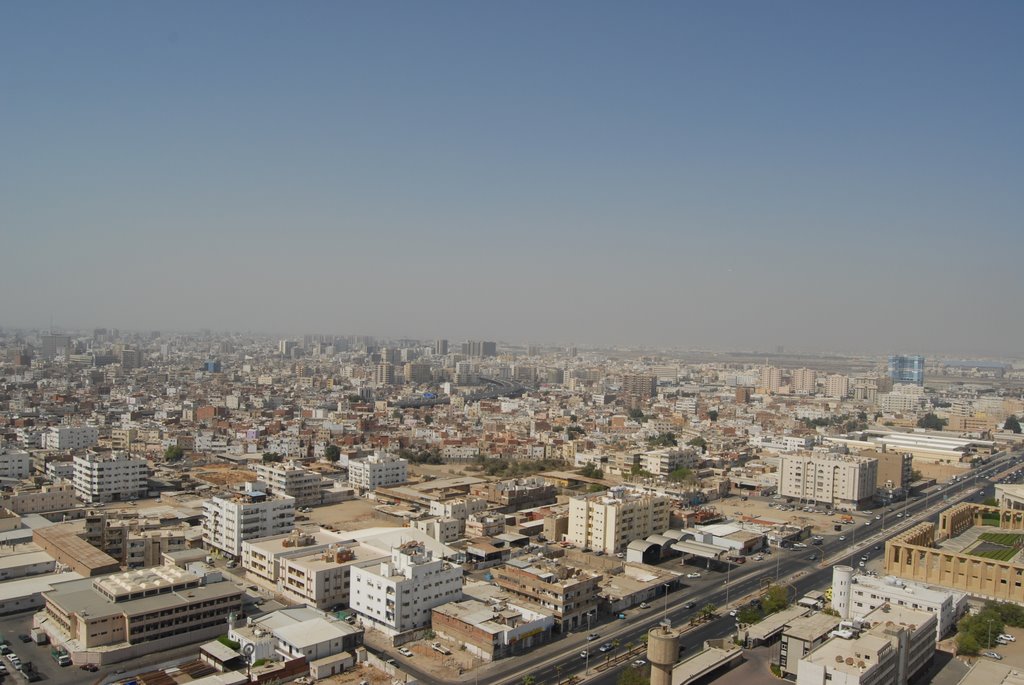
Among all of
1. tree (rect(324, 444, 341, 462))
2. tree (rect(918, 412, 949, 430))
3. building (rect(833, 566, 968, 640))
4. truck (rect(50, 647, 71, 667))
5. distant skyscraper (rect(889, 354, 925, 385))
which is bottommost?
tree (rect(324, 444, 341, 462))

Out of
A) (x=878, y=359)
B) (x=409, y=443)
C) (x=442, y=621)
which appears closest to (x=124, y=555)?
(x=442, y=621)

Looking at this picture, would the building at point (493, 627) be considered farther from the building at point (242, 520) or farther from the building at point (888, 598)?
the building at point (242, 520)

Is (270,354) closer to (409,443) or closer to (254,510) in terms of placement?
(409,443)

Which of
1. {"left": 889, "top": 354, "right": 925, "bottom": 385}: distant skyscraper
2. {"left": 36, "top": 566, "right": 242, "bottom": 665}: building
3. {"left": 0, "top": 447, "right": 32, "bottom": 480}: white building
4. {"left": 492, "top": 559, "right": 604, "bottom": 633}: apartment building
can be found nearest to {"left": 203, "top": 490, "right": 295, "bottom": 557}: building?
{"left": 36, "top": 566, "right": 242, "bottom": 665}: building

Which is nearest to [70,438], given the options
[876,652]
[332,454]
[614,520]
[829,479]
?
[332,454]

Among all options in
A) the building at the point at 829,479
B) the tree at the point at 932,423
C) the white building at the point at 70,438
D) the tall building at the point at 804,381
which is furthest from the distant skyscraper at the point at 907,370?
the white building at the point at 70,438

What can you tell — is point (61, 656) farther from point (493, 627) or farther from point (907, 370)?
point (907, 370)

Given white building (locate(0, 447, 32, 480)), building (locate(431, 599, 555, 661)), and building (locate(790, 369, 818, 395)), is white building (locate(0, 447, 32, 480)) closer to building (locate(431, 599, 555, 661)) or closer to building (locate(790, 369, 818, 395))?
building (locate(431, 599, 555, 661))
